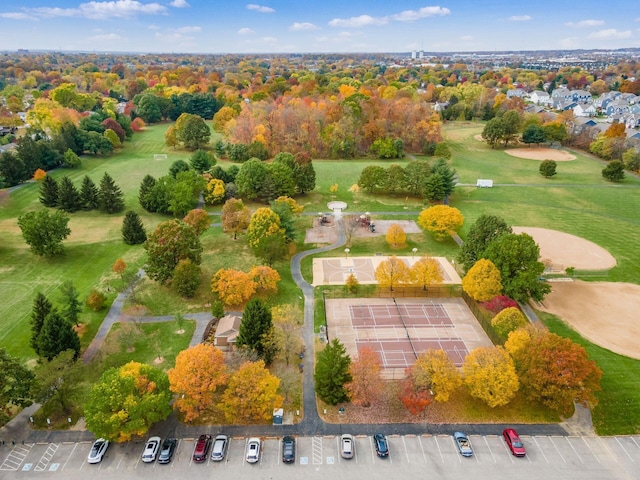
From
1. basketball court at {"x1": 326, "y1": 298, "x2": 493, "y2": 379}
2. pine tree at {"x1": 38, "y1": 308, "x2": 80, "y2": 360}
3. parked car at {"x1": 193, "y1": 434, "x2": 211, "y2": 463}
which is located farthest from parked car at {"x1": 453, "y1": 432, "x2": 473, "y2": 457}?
pine tree at {"x1": 38, "y1": 308, "x2": 80, "y2": 360}

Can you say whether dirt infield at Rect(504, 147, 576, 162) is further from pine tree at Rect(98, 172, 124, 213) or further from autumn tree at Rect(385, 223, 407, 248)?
pine tree at Rect(98, 172, 124, 213)

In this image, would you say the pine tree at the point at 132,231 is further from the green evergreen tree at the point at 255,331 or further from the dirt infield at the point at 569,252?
the dirt infield at the point at 569,252

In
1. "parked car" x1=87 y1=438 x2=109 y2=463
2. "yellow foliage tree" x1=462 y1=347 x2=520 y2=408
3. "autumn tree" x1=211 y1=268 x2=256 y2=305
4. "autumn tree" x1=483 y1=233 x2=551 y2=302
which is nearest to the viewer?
"parked car" x1=87 y1=438 x2=109 y2=463

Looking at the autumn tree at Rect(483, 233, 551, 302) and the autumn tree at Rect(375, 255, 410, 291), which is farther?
the autumn tree at Rect(375, 255, 410, 291)

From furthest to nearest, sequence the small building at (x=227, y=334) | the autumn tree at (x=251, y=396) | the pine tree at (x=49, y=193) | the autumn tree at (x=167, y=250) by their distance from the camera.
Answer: the pine tree at (x=49, y=193), the autumn tree at (x=167, y=250), the small building at (x=227, y=334), the autumn tree at (x=251, y=396)

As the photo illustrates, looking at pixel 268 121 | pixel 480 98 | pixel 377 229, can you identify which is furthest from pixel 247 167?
pixel 480 98

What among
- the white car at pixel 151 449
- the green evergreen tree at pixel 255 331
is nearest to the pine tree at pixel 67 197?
the green evergreen tree at pixel 255 331

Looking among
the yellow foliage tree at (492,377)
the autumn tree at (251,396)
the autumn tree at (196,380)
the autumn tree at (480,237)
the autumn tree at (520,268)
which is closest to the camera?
the autumn tree at (251,396)
